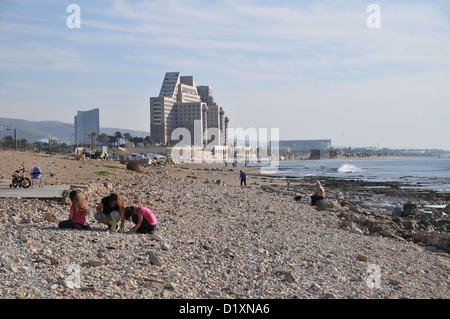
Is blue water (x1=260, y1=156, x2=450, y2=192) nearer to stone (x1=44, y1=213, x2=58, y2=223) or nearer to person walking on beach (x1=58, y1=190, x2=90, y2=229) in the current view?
stone (x1=44, y1=213, x2=58, y2=223)

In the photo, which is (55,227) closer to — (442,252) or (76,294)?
(76,294)

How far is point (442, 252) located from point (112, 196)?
10071mm

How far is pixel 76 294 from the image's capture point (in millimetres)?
6309

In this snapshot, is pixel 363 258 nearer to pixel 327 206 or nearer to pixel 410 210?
pixel 327 206

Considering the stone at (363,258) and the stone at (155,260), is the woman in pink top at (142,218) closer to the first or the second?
the stone at (155,260)

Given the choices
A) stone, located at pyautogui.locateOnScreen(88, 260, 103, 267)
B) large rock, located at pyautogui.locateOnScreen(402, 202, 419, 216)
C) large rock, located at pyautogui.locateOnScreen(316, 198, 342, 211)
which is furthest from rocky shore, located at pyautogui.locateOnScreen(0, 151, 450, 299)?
large rock, located at pyautogui.locateOnScreen(402, 202, 419, 216)

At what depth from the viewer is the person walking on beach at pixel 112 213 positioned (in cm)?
1027

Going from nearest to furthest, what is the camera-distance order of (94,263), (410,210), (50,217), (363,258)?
1. (94,263)
2. (363,258)
3. (50,217)
4. (410,210)

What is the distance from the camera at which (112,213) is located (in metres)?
10.3

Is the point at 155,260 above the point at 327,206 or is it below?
above

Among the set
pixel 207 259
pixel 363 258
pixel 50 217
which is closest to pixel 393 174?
pixel 363 258

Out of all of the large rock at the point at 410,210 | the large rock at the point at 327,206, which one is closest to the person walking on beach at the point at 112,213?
the large rock at the point at 327,206

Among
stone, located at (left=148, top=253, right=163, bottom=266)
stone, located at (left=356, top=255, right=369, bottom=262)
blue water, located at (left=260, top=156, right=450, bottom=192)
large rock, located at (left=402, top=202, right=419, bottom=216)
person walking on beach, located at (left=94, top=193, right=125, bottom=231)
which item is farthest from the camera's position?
blue water, located at (left=260, top=156, right=450, bottom=192)

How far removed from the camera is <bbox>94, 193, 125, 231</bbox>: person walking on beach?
1027 centimetres
